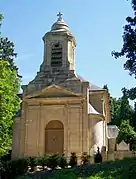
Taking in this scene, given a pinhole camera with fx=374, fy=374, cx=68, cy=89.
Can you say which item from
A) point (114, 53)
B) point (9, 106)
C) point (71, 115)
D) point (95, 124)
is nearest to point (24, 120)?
point (71, 115)

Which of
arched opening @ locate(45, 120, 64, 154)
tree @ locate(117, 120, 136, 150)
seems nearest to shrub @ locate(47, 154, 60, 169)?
arched opening @ locate(45, 120, 64, 154)

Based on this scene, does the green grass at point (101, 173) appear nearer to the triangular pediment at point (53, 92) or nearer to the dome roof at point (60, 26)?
the triangular pediment at point (53, 92)

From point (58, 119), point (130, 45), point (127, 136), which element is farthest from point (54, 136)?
point (130, 45)

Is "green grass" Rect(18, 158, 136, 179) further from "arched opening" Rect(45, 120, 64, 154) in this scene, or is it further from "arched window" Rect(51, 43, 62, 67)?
"arched window" Rect(51, 43, 62, 67)

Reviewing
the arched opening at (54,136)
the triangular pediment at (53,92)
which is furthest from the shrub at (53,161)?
the triangular pediment at (53,92)

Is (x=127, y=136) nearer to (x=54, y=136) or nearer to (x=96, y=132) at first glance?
(x=96, y=132)

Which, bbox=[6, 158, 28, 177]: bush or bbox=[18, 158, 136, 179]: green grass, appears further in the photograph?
bbox=[6, 158, 28, 177]: bush

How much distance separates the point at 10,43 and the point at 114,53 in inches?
1029

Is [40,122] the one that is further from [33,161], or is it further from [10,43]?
[10,43]

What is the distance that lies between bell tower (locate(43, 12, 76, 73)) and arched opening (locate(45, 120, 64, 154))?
6.28 metres

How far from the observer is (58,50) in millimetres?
41781

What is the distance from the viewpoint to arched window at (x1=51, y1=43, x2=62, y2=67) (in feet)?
136

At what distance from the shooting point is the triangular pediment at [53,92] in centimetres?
3766

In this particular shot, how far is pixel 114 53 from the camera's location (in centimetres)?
1970
